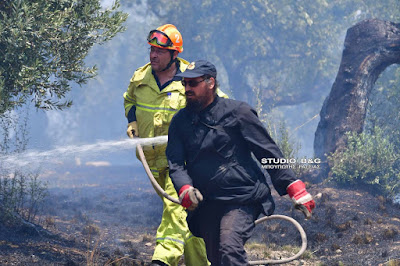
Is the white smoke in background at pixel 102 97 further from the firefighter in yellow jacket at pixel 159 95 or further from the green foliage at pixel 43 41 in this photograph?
the firefighter in yellow jacket at pixel 159 95

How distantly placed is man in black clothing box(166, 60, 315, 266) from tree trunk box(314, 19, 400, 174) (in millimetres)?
10820

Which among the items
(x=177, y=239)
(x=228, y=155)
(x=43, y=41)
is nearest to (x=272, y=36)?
(x=43, y=41)

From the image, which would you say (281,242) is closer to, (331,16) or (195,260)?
(195,260)

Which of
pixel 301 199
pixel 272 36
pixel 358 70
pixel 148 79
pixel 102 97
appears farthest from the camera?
pixel 102 97

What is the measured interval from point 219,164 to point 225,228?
546 mm

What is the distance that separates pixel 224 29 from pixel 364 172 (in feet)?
77.4

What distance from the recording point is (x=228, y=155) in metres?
4.57

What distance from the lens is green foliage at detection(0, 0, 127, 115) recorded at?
7.63 meters

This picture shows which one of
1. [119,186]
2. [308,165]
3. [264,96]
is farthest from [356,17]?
[308,165]

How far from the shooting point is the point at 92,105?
56281 mm

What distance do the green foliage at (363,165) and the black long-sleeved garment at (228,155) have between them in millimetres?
9916

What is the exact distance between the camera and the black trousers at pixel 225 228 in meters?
4.27

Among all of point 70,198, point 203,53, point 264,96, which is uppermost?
point 203,53

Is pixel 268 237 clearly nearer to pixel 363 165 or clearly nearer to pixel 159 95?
pixel 363 165
